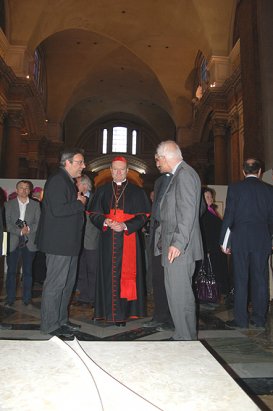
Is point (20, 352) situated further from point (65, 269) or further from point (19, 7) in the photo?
point (19, 7)

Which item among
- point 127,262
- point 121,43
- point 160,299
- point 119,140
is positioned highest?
point 121,43

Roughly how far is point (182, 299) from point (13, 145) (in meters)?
10.8

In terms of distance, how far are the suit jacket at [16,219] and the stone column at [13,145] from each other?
759 cm

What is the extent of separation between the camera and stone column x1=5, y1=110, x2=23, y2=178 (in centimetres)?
1160

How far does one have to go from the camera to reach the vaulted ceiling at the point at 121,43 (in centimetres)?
1192

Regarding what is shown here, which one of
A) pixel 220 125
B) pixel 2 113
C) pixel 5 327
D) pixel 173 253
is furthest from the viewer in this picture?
pixel 220 125

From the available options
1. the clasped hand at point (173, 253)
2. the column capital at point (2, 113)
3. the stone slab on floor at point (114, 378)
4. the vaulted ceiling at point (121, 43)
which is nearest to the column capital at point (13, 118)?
the column capital at point (2, 113)

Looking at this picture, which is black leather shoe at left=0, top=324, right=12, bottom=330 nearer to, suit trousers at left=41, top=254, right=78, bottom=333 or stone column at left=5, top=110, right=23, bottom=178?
suit trousers at left=41, top=254, right=78, bottom=333

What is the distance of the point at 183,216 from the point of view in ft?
8.10

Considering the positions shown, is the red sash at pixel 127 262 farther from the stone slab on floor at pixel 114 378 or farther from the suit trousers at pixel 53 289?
the stone slab on floor at pixel 114 378

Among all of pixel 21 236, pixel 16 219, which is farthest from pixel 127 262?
pixel 16 219

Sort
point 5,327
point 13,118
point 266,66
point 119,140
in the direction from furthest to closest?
point 119,140
point 13,118
point 266,66
point 5,327

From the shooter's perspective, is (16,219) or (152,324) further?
(16,219)

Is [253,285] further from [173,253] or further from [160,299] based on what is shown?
[173,253]
